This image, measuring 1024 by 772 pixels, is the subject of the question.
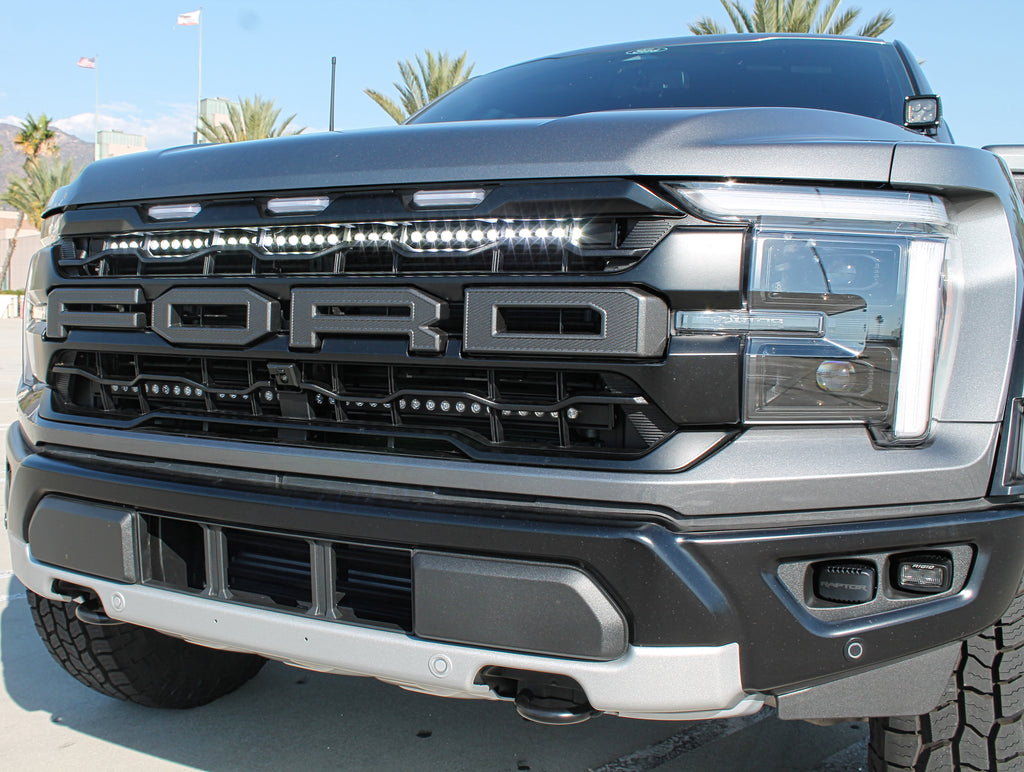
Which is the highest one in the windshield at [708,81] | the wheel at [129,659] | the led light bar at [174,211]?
the windshield at [708,81]

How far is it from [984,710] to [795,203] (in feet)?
3.40

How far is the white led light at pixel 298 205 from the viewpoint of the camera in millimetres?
1860

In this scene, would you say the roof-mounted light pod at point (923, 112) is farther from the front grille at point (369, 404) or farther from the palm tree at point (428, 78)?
the palm tree at point (428, 78)

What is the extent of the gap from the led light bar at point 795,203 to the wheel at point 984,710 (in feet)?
2.61

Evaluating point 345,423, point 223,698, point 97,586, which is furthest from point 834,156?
point 223,698

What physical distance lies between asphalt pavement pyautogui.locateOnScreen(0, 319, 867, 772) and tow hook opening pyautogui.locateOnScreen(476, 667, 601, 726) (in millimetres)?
757

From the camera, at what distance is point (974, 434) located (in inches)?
63.6

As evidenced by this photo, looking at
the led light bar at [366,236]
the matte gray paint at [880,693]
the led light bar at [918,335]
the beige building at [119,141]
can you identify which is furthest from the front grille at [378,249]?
the beige building at [119,141]

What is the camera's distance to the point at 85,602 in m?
2.20

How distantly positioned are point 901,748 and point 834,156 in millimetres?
1145

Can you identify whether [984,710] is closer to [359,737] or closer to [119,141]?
[359,737]

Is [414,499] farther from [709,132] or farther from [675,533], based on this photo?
[709,132]

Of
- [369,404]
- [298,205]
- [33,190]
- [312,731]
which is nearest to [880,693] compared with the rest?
[369,404]

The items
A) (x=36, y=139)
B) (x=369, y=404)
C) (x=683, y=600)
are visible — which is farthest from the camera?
(x=36, y=139)
